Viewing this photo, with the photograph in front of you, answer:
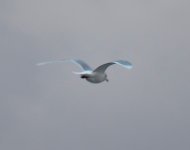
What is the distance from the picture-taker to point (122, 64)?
193 feet

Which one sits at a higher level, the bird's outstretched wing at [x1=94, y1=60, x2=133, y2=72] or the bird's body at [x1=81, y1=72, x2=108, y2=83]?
the bird's outstretched wing at [x1=94, y1=60, x2=133, y2=72]

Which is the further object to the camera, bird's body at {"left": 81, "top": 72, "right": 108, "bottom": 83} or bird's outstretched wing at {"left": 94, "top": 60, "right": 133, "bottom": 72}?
bird's outstretched wing at {"left": 94, "top": 60, "right": 133, "bottom": 72}

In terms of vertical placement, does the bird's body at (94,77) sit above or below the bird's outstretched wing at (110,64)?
below

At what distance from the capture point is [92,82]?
58125mm

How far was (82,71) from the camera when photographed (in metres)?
59.8

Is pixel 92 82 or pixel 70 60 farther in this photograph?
pixel 70 60

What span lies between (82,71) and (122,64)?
8.51ft

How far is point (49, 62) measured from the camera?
5988 centimetres

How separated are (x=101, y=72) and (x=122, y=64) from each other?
1.32m

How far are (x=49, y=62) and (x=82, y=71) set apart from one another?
2034 mm

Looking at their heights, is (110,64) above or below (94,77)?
above

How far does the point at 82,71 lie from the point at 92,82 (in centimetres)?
190

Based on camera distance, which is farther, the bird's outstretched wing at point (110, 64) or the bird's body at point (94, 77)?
the bird's outstretched wing at point (110, 64)

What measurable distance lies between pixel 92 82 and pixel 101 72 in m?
0.94
